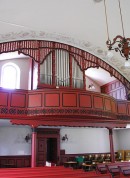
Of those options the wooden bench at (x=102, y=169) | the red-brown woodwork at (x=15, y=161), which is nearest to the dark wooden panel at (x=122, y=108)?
the wooden bench at (x=102, y=169)

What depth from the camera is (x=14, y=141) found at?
1362 cm

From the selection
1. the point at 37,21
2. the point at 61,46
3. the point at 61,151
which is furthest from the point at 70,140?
the point at 37,21

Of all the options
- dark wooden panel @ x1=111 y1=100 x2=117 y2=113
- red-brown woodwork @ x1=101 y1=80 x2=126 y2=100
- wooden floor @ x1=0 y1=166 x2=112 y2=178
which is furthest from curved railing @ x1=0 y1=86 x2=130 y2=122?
red-brown woodwork @ x1=101 y1=80 x2=126 y2=100

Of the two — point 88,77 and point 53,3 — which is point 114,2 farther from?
point 88,77

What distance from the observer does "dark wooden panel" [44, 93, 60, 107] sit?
10055mm

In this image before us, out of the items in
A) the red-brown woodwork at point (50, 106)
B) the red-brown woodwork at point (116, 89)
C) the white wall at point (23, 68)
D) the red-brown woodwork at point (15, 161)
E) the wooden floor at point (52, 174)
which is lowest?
the red-brown woodwork at point (15, 161)

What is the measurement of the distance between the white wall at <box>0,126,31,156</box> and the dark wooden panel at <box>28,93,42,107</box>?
4.31 m

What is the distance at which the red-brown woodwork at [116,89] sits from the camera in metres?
14.1

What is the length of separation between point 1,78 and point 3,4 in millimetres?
5303

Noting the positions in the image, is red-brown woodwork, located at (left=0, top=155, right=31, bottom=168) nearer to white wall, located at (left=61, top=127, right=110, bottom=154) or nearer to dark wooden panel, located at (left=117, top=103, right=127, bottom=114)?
white wall, located at (left=61, top=127, right=110, bottom=154)

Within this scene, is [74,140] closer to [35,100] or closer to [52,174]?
[35,100]

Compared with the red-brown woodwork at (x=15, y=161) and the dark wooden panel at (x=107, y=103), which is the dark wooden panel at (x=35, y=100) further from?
the red-brown woodwork at (x=15, y=161)

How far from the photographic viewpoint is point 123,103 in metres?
12.6

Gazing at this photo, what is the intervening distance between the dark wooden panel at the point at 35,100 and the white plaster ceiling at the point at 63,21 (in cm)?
339
